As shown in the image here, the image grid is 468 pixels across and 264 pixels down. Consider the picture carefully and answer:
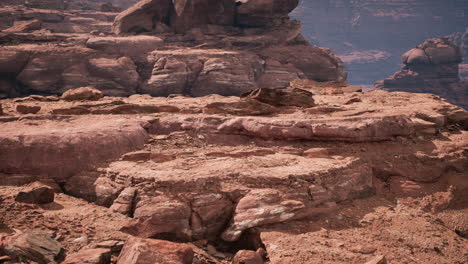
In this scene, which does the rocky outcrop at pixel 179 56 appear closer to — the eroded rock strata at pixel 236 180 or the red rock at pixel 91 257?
the eroded rock strata at pixel 236 180

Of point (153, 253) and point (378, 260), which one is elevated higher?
point (153, 253)

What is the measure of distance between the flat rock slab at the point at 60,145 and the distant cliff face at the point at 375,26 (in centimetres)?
10390

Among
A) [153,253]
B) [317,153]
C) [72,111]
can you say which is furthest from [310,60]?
[153,253]

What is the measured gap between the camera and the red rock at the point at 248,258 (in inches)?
181

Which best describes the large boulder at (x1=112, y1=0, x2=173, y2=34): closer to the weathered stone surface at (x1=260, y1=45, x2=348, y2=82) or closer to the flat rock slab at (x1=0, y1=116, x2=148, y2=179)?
the weathered stone surface at (x1=260, y1=45, x2=348, y2=82)

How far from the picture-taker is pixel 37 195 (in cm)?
510

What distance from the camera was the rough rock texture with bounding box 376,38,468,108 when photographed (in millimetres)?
49281

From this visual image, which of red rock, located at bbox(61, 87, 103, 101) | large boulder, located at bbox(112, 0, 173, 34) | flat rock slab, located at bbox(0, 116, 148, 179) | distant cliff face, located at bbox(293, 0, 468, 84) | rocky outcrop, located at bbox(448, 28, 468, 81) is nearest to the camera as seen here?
flat rock slab, located at bbox(0, 116, 148, 179)

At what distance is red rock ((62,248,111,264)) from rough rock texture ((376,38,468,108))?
55224 millimetres

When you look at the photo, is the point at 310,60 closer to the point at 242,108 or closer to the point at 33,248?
the point at 242,108

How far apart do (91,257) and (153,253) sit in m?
0.72

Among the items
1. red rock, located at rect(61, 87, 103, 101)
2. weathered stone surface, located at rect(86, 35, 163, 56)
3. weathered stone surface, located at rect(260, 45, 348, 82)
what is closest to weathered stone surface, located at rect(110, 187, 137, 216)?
red rock, located at rect(61, 87, 103, 101)

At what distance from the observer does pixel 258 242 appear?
5023 mm

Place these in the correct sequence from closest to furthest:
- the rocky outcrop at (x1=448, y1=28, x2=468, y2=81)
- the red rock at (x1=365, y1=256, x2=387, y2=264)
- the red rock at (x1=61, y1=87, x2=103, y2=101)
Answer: the red rock at (x1=365, y1=256, x2=387, y2=264), the red rock at (x1=61, y1=87, x2=103, y2=101), the rocky outcrop at (x1=448, y1=28, x2=468, y2=81)
